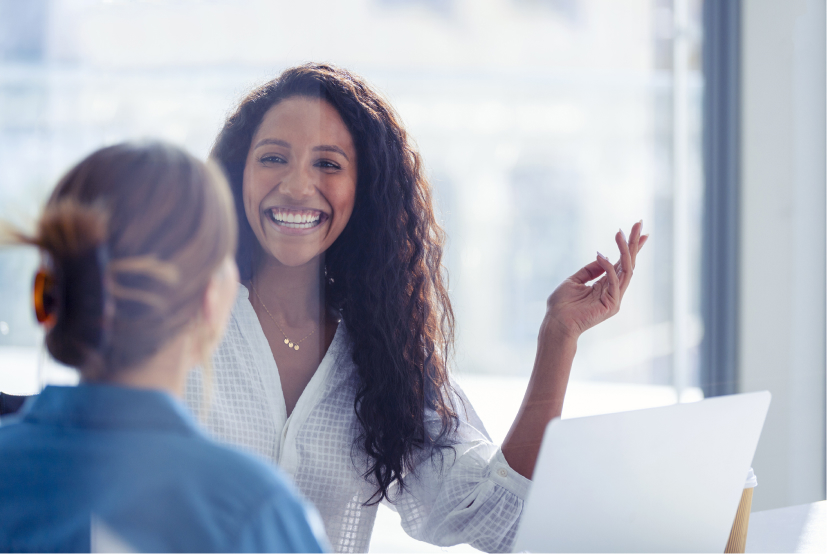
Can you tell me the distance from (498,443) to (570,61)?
1.79 meters

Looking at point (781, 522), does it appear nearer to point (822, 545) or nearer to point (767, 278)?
point (822, 545)

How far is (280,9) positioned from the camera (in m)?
1.22

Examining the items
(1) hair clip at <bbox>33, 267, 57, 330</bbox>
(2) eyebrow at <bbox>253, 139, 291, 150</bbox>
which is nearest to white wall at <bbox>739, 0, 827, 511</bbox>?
(2) eyebrow at <bbox>253, 139, 291, 150</bbox>

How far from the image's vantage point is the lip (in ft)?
3.07

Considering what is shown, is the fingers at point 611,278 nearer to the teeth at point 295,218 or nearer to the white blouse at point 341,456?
the white blouse at point 341,456

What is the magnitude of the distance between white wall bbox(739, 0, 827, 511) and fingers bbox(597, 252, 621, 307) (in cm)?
109

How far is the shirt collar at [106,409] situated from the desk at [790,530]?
3.34ft

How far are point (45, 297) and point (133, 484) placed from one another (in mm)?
185

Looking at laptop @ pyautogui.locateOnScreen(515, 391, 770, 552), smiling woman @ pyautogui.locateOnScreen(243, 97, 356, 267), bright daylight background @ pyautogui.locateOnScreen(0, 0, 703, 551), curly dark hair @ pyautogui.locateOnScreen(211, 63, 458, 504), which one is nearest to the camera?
laptop @ pyautogui.locateOnScreen(515, 391, 770, 552)

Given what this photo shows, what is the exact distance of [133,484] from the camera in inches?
21.4

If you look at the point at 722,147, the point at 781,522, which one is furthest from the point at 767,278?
the point at 781,522

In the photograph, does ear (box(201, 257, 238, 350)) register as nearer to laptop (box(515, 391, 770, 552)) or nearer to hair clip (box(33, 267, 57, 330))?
hair clip (box(33, 267, 57, 330))

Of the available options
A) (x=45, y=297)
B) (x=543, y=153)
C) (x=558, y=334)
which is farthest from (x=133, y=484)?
(x=543, y=153)

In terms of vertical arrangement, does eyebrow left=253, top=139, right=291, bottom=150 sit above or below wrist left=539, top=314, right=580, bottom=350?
above
